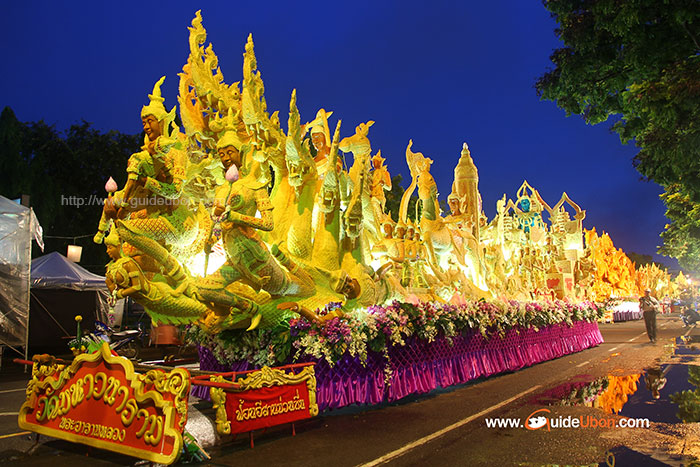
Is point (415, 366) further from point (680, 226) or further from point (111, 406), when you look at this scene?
point (680, 226)

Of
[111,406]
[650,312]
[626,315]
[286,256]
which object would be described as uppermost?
[286,256]

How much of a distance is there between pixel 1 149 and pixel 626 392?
781 inches

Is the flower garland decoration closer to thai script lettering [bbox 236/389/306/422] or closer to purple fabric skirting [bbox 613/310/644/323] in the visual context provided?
Result: thai script lettering [bbox 236/389/306/422]

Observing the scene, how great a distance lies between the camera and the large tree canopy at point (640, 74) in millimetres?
7070

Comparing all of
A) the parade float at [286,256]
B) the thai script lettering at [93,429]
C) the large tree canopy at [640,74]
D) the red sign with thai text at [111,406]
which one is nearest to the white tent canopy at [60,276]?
the parade float at [286,256]

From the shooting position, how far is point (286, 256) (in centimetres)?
701

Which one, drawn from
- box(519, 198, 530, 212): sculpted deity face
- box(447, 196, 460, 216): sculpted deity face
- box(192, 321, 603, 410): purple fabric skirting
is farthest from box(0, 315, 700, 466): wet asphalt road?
box(519, 198, 530, 212): sculpted deity face

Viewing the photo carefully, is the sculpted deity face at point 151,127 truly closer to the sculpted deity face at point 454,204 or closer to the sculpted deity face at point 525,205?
the sculpted deity face at point 454,204

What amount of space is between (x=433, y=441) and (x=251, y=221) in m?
3.14

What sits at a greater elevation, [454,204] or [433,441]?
[454,204]

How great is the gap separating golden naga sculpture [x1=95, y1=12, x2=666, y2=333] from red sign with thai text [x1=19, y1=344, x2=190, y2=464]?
1311mm

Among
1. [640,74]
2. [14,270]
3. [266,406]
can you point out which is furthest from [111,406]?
[640,74]

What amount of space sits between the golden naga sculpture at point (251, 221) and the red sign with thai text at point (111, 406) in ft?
4.30

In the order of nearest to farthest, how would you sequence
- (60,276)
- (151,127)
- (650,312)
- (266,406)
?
(266,406) < (151,127) < (60,276) < (650,312)
